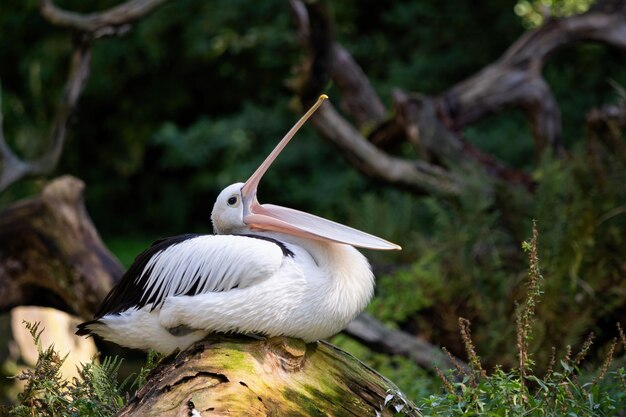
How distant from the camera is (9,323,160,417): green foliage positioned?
2568mm

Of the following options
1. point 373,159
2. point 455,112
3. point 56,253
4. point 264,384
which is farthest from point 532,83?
point 264,384

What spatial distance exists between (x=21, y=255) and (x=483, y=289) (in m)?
2.49

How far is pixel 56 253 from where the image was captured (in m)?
4.36

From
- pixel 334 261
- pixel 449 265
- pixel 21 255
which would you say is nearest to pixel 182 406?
pixel 334 261

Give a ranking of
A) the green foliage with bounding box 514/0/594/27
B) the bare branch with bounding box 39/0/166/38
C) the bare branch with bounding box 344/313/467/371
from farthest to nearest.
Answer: the green foliage with bounding box 514/0/594/27
the bare branch with bounding box 39/0/166/38
the bare branch with bounding box 344/313/467/371

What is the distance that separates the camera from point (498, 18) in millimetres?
8188

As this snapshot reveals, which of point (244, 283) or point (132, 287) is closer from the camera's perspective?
point (244, 283)

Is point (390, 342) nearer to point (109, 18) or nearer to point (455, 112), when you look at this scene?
point (455, 112)

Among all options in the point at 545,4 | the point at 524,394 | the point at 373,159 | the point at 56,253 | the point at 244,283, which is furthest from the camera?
the point at 545,4

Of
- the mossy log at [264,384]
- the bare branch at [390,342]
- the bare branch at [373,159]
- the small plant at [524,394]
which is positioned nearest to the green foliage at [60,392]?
the mossy log at [264,384]

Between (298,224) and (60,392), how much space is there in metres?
0.86

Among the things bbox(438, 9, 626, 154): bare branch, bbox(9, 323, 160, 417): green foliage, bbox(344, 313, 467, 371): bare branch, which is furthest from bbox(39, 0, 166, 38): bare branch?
bbox(9, 323, 160, 417): green foliage

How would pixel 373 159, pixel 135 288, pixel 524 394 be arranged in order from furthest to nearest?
1. pixel 373 159
2. pixel 135 288
3. pixel 524 394

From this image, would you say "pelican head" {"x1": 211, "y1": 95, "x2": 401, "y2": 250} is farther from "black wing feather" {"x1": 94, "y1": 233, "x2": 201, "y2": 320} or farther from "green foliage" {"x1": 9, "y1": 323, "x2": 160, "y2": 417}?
"green foliage" {"x1": 9, "y1": 323, "x2": 160, "y2": 417}
